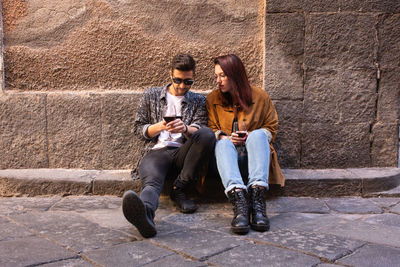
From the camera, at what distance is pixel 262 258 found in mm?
2135

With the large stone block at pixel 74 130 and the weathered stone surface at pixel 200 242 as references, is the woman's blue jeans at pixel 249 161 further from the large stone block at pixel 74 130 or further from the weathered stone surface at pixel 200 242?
the large stone block at pixel 74 130

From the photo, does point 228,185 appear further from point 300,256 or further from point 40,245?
point 40,245

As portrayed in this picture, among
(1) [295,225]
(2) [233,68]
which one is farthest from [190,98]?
(1) [295,225]

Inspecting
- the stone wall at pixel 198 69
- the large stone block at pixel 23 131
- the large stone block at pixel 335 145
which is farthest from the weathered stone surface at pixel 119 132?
the large stone block at pixel 335 145

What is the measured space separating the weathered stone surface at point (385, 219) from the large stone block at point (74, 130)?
237cm

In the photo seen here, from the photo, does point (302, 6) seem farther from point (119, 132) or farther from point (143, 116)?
point (119, 132)

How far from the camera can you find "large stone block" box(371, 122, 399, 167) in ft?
12.0

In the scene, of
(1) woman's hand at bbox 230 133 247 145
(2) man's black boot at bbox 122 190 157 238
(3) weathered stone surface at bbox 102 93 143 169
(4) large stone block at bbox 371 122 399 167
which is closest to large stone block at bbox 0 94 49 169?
(3) weathered stone surface at bbox 102 93 143 169

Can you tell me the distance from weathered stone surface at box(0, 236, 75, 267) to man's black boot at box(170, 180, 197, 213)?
104 centimetres

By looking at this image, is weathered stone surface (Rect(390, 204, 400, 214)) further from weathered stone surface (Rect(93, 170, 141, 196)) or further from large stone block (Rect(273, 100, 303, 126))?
weathered stone surface (Rect(93, 170, 141, 196))

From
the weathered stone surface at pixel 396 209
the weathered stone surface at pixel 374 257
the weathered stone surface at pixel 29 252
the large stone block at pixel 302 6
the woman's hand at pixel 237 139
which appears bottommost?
the weathered stone surface at pixel 29 252

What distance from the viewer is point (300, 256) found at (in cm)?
215

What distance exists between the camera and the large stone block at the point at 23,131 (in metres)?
3.63

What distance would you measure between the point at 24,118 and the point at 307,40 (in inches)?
105
